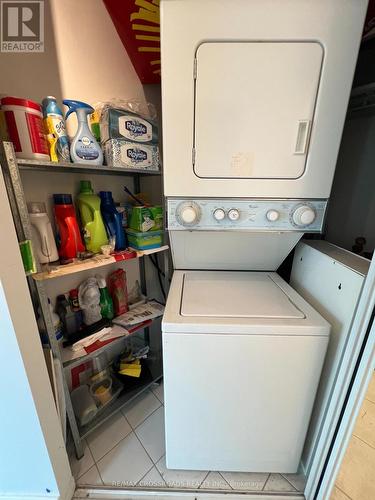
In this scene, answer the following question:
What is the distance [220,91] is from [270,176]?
49 centimetres

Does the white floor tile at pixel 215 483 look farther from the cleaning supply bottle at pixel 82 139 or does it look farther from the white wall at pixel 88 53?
the white wall at pixel 88 53

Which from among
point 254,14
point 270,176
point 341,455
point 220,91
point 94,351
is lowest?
point 341,455

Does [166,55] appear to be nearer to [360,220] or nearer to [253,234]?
[253,234]

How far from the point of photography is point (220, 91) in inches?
43.1

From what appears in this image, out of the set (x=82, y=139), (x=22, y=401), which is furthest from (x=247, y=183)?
(x=22, y=401)

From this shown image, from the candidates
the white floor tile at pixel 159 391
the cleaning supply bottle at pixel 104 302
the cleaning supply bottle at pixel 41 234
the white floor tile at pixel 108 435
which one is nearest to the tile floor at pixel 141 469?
the white floor tile at pixel 108 435

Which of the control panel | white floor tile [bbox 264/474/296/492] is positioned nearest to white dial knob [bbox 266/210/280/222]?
the control panel

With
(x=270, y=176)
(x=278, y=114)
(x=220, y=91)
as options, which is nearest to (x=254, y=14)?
(x=220, y=91)

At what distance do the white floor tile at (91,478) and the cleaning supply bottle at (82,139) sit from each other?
6.52 feet

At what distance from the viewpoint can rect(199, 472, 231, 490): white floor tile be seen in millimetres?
1382

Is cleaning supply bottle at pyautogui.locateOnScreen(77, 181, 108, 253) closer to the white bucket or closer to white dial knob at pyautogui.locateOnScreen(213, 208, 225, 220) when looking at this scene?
the white bucket

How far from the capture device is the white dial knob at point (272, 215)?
1230mm

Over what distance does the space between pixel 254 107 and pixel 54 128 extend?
3.45 feet

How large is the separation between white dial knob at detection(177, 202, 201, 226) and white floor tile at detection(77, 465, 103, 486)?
1.73 meters
